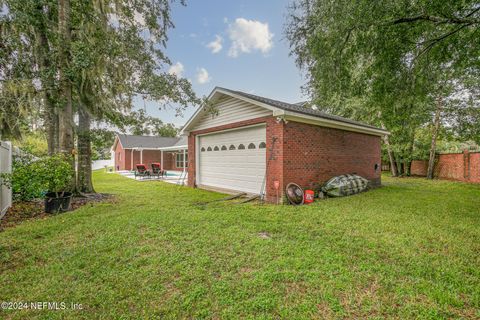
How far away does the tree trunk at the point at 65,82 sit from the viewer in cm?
677

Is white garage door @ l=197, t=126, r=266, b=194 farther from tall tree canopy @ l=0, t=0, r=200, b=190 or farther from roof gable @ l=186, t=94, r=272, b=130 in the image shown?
tall tree canopy @ l=0, t=0, r=200, b=190

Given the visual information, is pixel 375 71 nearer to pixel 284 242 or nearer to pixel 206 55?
pixel 284 242

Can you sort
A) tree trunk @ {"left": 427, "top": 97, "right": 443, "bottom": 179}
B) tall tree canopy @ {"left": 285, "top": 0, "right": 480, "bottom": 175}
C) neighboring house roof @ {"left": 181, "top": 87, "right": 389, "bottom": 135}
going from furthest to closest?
tree trunk @ {"left": 427, "top": 97, "right": 443, "bottom": 179}
neighboring house roof @ {"left": 181, "top": 87, "right": 389, "bottom": 135}
tall tree canopy @ {"left": 285, "top": 0, "right": 480, "bottom": 175}

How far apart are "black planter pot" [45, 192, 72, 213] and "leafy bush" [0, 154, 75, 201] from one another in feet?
0.59

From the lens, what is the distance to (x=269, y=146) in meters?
7.38

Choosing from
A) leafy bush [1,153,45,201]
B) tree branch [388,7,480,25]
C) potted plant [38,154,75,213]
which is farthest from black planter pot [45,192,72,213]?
tree branch [388,7,480,25]

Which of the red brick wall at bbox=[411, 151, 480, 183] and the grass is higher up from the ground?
the red brick wall at bbox=[411, 151, 480, 183]

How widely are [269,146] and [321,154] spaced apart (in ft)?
7.16

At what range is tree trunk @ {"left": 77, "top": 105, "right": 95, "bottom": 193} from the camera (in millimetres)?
8328

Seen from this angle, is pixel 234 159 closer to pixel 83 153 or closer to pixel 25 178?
pixel 83 153

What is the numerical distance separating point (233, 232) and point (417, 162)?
58.7ft

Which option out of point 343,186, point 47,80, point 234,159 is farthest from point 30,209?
point 343,186

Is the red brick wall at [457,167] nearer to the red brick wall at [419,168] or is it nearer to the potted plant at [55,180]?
the red brick wall at [419,168]

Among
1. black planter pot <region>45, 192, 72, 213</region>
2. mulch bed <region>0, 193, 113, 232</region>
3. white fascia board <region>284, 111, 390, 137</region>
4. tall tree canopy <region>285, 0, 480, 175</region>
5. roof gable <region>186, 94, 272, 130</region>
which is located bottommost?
mulch bed <region>0, 193, 113, 232</region>
